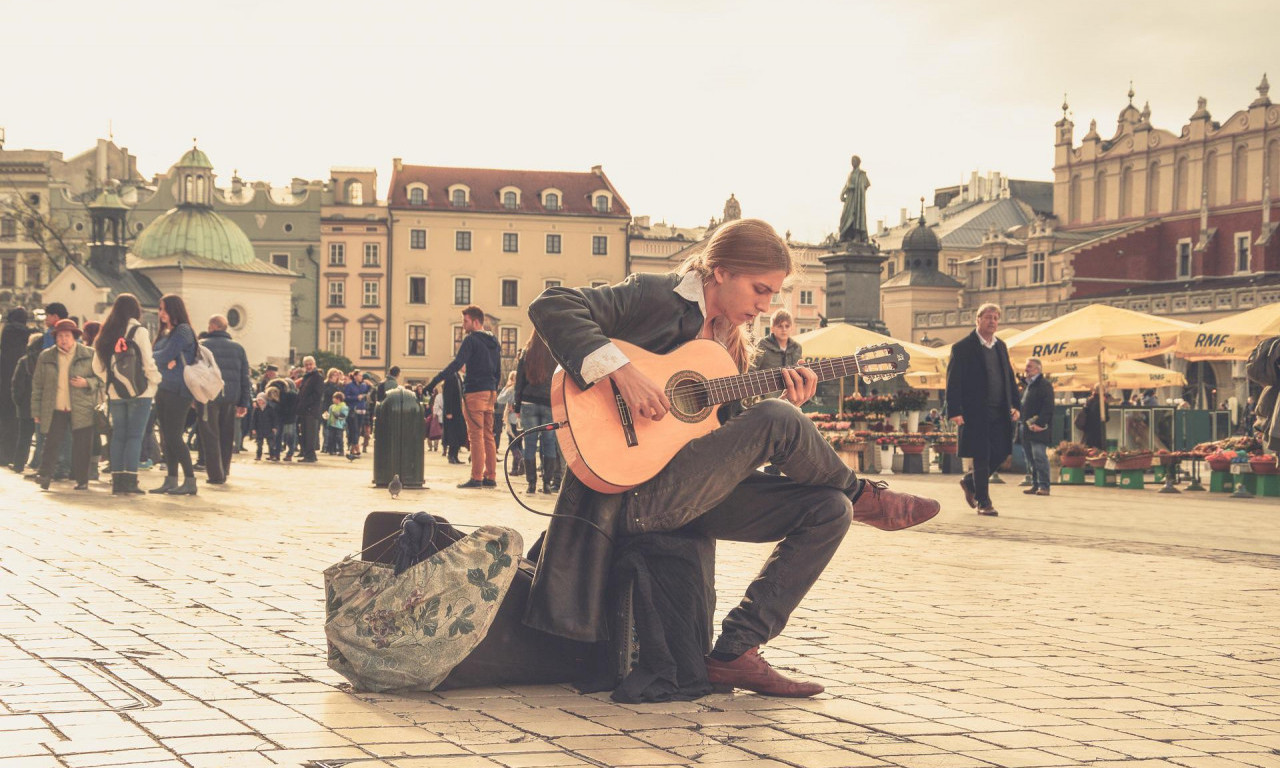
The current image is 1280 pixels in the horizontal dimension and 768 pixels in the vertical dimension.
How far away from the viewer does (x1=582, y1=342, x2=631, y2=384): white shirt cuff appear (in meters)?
4.69

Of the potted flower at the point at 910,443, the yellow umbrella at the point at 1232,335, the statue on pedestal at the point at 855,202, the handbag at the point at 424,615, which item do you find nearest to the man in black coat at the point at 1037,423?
the potted flower at the point at 910,443

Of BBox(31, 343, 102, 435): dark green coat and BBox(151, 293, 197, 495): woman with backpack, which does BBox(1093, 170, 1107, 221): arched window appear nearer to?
BBox(151, 293, 197, 495): woman with backpack

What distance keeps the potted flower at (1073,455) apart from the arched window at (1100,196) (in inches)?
2619

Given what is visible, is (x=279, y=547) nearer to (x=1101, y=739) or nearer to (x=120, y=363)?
(x=120, y=363)

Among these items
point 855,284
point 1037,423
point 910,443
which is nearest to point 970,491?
point 1037,423

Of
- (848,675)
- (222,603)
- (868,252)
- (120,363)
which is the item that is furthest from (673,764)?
(868,252)

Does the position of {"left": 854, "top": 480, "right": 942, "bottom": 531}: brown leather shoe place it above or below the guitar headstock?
below

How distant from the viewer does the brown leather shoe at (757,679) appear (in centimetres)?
482

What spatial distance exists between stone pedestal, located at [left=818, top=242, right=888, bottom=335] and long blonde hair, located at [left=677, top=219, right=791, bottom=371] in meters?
28.1

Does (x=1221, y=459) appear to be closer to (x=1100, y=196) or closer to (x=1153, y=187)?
(x=1153, y=187)

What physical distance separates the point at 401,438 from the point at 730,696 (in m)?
12.7

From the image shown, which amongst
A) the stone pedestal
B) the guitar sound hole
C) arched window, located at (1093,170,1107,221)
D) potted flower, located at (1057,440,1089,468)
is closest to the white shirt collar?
the guitar sound hole

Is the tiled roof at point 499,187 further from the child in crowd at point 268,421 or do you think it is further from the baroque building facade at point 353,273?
the child in crowd at point 268,421

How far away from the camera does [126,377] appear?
13836 mm
